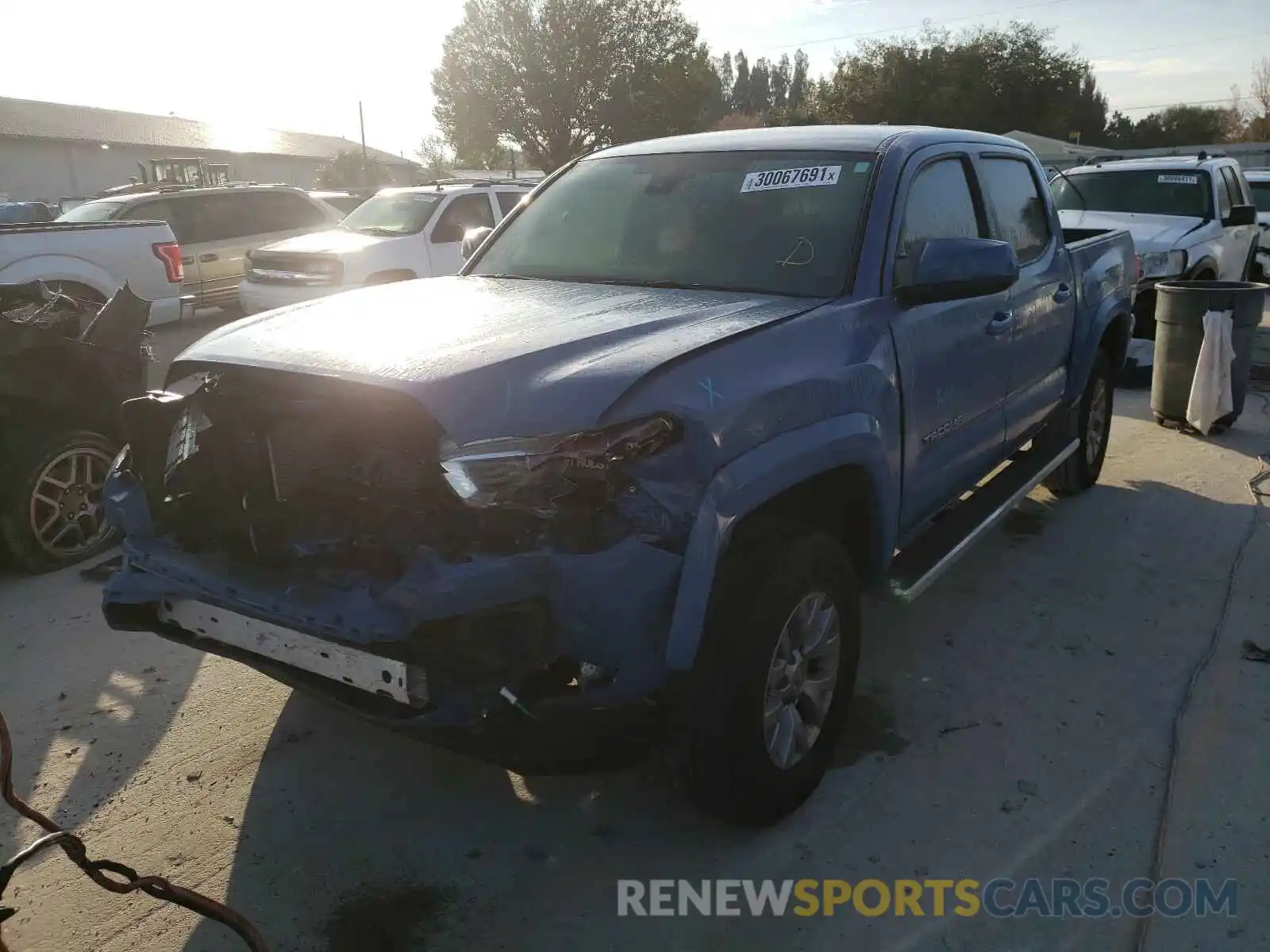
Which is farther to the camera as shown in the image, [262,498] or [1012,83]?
[1012,83]

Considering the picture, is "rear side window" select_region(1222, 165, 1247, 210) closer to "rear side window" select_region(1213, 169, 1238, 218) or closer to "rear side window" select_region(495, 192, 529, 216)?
"rear side window" select_region(1213, 169, 1238, 218)

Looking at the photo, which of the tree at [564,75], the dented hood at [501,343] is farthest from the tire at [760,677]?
the tree at [564,75]

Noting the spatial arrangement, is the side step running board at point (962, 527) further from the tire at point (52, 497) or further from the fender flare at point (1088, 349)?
the tire at point (52, 497)

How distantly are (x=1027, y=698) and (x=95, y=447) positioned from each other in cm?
449

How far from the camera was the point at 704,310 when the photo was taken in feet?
9.80

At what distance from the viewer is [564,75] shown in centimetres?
3894

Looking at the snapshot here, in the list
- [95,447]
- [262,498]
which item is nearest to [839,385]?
[262,498]

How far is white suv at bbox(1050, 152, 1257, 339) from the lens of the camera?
9453 millimetres

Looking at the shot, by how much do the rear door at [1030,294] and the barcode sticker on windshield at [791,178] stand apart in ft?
3.47

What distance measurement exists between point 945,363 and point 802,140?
102 centimetres

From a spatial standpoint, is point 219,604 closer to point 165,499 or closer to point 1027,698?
point 165,499

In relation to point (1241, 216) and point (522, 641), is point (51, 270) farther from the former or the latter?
point (1241, 216)

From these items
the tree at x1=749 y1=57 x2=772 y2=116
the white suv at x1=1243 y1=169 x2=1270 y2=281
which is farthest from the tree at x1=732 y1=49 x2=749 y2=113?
the white suv at x1=1243 y1=169 x2=1270 y2=281

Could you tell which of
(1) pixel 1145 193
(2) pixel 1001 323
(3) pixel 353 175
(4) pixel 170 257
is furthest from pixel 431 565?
(3) pixel 353 175
